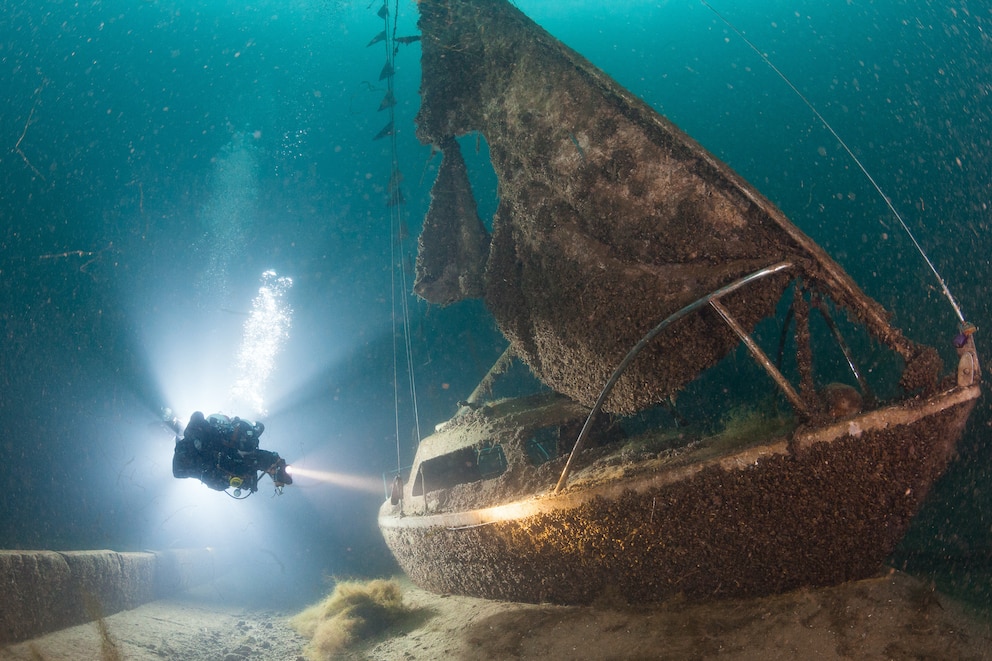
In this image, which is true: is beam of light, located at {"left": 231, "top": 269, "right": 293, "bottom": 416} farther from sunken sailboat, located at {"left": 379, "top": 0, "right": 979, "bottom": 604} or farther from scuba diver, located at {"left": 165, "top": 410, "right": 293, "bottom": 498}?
sunken sailboat, located at {"left": 379, "top": 0, "right": 979, "bottom": 604}

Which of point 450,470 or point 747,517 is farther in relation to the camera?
point 450,470

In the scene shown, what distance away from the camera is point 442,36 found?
18.2ft

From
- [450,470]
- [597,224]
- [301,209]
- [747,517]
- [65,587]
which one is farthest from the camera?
[301,209]

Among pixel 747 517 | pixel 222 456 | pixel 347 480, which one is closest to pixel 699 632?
pixel 747 517

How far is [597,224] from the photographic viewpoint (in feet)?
13.7

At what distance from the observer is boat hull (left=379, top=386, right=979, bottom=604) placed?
3176 millimetres

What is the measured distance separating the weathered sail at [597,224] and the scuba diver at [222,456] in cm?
382

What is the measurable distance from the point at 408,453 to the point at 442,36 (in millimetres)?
14883

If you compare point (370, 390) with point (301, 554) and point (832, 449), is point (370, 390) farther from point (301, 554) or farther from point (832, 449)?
point (832, 449)

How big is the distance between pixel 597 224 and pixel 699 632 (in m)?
3.34

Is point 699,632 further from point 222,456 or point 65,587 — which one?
point 65,587

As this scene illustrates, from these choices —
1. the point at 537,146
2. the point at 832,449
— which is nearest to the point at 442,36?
the point at 537,146

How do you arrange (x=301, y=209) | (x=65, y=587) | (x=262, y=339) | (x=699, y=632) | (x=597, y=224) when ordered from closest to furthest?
(x=699, y=632)
(x=597, y=224)
(x=65, y=587)
(x=262, y=339)
(x=301, y=209)

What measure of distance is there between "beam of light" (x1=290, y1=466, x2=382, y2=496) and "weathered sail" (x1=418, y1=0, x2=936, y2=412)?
1362 centimetres
